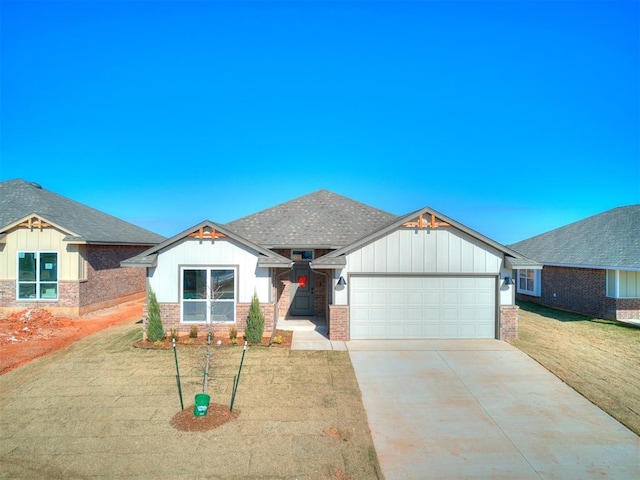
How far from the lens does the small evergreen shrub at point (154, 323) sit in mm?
11539

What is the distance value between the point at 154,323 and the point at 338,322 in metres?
5.74

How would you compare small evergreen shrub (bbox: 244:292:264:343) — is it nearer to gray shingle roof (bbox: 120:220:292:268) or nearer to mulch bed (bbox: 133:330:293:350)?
mulch bed (bbox: 133:330:293:350)

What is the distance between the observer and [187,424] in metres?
6.49

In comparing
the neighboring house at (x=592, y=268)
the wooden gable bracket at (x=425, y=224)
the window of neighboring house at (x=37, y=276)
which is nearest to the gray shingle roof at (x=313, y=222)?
the wooden gable bracket at (x=425, y=224)

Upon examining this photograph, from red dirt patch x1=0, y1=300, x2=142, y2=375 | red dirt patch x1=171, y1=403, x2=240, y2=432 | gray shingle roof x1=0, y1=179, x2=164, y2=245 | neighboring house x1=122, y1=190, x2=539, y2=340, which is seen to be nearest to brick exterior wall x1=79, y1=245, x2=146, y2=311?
gray shingle roof x1=0, y1=179, x2=164, y2=245

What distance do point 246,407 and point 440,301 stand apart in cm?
744

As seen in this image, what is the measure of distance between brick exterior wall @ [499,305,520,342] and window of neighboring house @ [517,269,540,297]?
10351mm

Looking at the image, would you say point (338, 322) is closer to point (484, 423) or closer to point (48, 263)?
point (484, 423)


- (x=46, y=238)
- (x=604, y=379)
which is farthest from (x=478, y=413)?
(x=46, y=238)

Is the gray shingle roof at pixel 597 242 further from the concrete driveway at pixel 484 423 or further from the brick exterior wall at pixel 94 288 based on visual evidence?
the brick exterior wall at pixel 94 288

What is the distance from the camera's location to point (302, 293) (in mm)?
15406

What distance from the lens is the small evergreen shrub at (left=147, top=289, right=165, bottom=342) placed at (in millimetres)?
11539

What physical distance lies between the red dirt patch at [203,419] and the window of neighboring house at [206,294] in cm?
532

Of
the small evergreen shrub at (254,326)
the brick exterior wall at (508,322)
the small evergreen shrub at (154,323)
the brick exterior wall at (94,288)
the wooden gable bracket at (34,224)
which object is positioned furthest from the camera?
the brick exterior wall at (94,288)
